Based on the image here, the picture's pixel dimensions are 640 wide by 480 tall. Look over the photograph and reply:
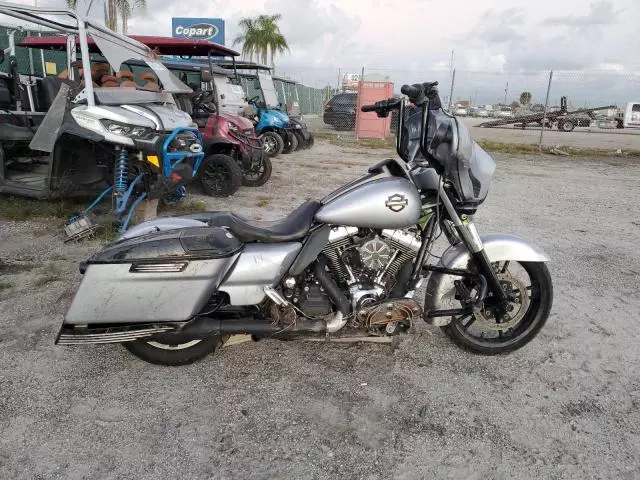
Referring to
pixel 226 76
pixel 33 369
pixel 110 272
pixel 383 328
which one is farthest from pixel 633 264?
pixel 226 76

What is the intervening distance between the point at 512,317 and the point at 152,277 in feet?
6.88

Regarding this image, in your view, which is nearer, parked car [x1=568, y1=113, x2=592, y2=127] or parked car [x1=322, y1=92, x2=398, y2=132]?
parked car [x1=322, y1=92, x2=398, y2=132]

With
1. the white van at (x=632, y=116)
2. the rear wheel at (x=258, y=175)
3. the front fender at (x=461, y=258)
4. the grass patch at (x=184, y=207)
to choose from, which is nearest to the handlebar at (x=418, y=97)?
the front fender at (x=461, y=258)

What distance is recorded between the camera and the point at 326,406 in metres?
2.62

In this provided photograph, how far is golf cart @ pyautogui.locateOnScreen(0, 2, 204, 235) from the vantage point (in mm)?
5059

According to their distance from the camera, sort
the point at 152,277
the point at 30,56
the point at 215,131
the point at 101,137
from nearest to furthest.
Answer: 1. the point at 152,277
2. the point at 101,137
3. the point at 215,131
4. the point at 30,56

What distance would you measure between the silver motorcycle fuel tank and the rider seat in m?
0.10

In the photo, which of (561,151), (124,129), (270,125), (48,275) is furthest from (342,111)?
(48,275)

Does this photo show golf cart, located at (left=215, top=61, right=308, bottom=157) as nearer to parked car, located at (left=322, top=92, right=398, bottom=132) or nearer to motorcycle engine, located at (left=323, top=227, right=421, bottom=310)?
parked car, located at (left=322, top=92, right=398, bottom=132)

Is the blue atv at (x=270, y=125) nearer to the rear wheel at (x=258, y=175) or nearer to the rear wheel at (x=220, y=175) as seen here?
the rear wheel at (x=258, y=175)

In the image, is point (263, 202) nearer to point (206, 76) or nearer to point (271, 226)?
point (206, 76)

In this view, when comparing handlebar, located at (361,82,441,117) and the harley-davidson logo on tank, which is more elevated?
handlebar, located at (361,82,441,117)

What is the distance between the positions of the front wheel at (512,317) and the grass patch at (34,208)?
15.8ft

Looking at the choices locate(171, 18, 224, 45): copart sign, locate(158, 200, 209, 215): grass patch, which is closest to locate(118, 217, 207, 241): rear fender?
locate(158, 200, 209, 215): grass patch
